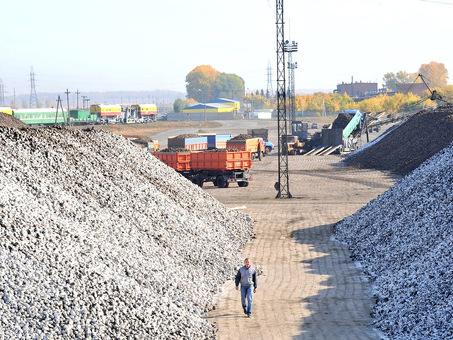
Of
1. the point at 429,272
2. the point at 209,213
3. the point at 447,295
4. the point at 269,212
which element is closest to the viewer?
the point at 447,295

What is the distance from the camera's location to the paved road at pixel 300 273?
16.0 m

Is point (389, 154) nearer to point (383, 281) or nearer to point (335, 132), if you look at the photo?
point (335, 132)

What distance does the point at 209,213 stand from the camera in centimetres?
2714

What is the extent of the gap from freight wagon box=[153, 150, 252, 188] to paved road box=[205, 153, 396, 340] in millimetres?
797

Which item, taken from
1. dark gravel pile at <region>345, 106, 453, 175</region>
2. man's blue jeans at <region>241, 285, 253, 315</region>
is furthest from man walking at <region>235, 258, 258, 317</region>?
dark gravel pile at <region>345, 106, 453, 175</region>

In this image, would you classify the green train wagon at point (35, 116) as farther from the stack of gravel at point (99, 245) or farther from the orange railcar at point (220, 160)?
the stack of gravel at point (99, 245)

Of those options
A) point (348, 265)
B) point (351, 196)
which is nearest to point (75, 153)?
point (348, 265)

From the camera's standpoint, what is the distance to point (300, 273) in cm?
2166

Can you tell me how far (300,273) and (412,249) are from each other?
3698 mm

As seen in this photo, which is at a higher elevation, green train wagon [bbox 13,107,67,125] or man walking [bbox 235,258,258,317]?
green train wagon [bbox 13,107,67,125]

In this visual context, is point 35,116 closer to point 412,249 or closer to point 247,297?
point 412,249

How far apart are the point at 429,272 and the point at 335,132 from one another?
56.8 metres

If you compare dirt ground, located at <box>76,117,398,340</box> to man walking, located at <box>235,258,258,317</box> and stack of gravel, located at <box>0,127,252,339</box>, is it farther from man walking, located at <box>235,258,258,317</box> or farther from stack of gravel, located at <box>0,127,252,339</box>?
stack of gravel, located at <box>0,127,252,339</box>

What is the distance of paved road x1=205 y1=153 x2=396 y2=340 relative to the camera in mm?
16000
